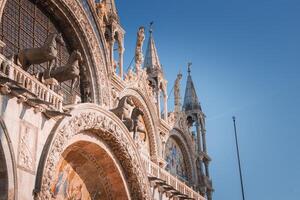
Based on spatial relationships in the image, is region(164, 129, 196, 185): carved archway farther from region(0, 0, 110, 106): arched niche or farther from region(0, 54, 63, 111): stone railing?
region(0, 54, 63, 111): stone railing

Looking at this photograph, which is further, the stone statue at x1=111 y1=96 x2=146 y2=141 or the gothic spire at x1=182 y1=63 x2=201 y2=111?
the gothic spire at x1=182 y1=63 x2=201 y2=111

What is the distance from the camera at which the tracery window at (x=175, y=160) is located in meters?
28.3

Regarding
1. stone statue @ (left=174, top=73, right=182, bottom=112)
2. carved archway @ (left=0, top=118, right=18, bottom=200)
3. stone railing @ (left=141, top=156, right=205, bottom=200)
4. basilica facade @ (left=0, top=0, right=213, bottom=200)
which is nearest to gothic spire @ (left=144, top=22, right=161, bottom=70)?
basilica facade @ (left=0, top=0, right=213, bottom=200)

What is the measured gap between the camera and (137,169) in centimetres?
1820

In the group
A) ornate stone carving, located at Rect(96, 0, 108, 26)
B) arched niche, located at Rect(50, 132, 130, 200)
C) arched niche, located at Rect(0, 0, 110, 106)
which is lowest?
arched niche, located at Rect(50, 132, 130, 200)

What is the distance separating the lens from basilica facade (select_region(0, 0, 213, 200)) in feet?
41.1

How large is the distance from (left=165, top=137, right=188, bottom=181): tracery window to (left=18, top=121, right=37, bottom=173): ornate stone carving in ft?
50.8

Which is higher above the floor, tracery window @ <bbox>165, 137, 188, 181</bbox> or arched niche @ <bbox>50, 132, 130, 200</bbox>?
tracery window @ <bbox>165, 137, 188, 181</bbox>

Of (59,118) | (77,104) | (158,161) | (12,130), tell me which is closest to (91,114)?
(77,104)

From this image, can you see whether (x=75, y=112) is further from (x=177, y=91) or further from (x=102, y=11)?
(x=177, y=91)

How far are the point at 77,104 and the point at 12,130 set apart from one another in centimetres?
329

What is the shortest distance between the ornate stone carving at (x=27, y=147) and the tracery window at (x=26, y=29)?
4.59m

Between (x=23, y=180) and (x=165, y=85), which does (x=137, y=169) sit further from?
(x=165, y=85)

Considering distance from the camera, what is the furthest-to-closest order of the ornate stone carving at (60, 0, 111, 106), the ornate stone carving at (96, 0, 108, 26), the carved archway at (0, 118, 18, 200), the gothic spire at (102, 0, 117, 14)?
1. the gothic spire at (102, 0, 117, 14)
2. the ornate stone carving at (96, 0, 108, 26)
3. the ornate stone carving at (60, 0, 111, 106)
4. the carved archway at (0, 118, 18, 200)
